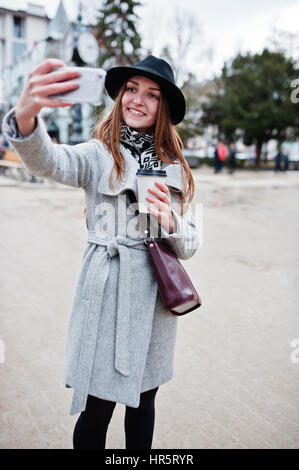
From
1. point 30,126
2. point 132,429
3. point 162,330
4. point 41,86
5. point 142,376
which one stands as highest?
point 41,86

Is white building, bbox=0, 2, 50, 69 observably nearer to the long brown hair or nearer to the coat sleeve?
the long brown hair

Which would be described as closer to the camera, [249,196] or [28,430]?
[28,430]

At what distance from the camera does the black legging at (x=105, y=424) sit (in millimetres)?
1667

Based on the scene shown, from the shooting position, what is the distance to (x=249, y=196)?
44.4 feet

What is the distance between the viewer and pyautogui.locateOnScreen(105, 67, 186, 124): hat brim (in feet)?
5.27

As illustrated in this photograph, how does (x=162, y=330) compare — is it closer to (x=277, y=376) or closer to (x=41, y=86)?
(x=41, y=86)

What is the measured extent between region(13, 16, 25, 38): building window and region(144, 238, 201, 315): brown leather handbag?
1848 inches

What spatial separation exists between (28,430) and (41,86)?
2.00 metres

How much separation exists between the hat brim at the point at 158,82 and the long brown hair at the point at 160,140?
0.10ft

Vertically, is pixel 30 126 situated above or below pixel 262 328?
above

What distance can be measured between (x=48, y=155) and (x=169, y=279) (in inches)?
26.4

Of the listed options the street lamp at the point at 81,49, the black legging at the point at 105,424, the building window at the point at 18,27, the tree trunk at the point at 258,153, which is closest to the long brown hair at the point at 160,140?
the black legging at the point at 105,424
